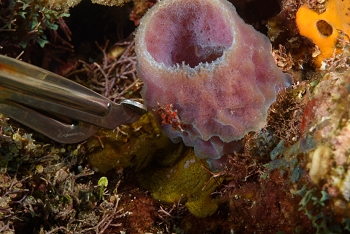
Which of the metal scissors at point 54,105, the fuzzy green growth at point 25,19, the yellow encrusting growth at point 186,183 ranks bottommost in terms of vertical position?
the yellow encrusting growth at point 186,183

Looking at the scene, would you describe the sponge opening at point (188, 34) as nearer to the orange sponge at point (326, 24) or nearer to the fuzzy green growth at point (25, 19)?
the orange sponge at point (326, 24)

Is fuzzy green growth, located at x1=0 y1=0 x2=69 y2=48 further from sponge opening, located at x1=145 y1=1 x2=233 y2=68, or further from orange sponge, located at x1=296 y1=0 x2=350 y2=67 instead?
orange sponge, located at x1=296 y1=0 x2=350 y2=67

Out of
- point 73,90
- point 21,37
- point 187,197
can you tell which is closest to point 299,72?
point 187,197

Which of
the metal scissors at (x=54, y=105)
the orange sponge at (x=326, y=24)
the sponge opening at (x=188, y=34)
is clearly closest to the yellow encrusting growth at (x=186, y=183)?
the metal scissors at (x=54, y=105)

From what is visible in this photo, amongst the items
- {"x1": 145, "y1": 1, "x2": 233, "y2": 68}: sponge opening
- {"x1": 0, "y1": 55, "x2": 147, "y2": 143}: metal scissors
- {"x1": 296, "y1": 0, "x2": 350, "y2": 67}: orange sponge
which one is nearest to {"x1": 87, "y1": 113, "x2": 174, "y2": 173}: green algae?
{"x1": 0, "y1": 55, "x2": 147, "y2": 143}: metal scissors

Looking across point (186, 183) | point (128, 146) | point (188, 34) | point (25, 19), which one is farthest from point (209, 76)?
point (25, 19)
